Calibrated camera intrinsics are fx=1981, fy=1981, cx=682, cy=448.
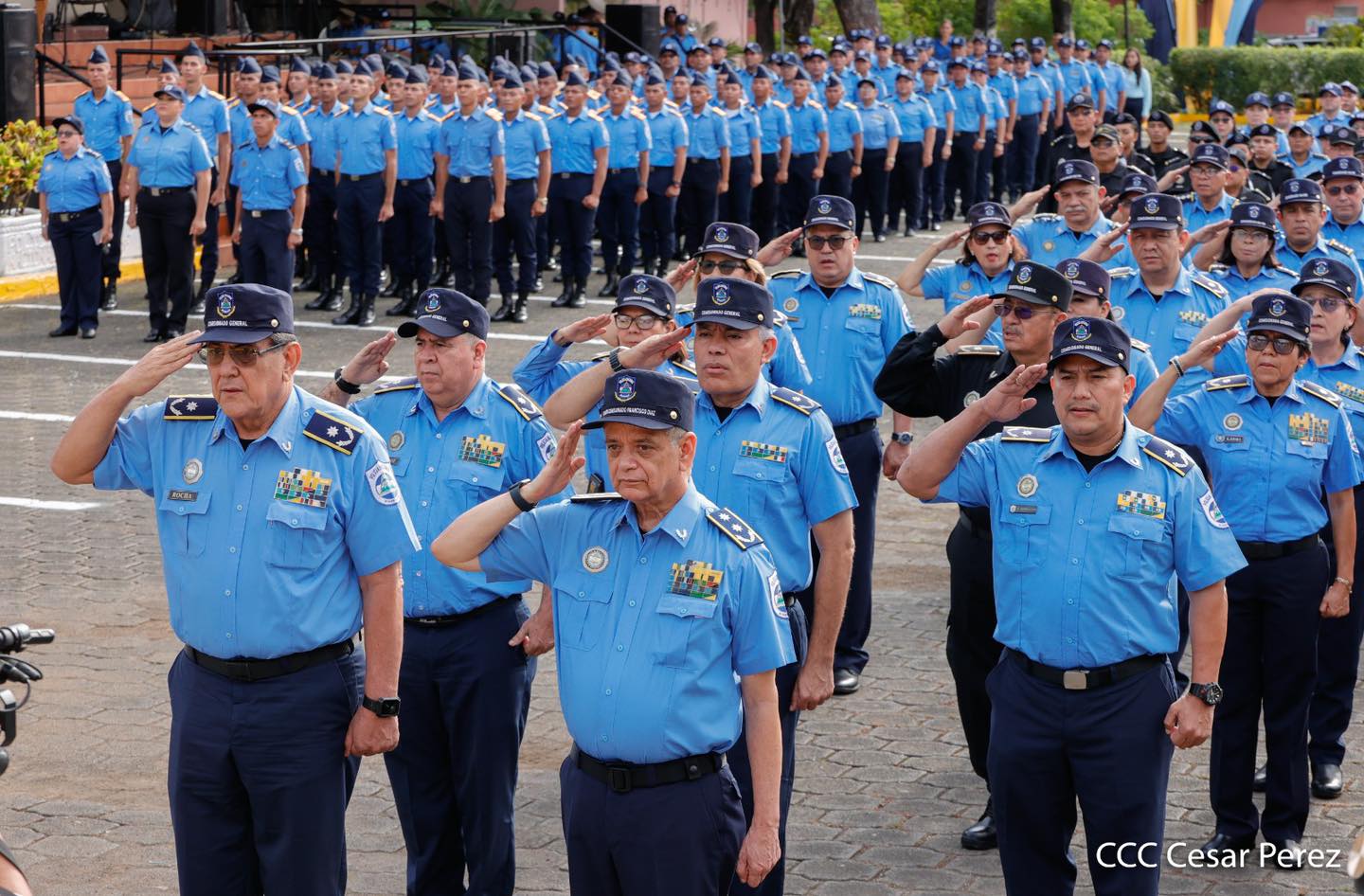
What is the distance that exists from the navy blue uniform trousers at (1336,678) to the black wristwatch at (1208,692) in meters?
2.35

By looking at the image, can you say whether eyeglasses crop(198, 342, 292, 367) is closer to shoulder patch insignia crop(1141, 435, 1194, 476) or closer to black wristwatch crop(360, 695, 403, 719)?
black wristwatch crop(360, 695, 403, 719)

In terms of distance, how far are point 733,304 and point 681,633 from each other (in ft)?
5.58

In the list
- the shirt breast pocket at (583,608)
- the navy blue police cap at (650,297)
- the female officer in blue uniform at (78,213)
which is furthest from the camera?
the female officer in blue uniform at (78,213)

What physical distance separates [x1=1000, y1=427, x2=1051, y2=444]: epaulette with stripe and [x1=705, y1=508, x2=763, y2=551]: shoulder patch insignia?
1.19 meters

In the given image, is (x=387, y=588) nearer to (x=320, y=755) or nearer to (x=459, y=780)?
(x=320, y=755)

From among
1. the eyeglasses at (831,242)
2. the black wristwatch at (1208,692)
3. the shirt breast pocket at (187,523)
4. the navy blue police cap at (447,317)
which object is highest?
the navy blue police cap at (447,317)

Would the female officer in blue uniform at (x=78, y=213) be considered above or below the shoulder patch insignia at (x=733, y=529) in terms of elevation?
below

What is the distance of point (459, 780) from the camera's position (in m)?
6.40

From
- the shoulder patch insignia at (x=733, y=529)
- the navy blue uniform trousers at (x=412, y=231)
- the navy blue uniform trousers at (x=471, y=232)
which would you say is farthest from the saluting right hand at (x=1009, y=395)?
the navy blue uniform trousers at (x=412, y=231)

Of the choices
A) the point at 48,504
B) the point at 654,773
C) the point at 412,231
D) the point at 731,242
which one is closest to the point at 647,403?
the point at 654,773

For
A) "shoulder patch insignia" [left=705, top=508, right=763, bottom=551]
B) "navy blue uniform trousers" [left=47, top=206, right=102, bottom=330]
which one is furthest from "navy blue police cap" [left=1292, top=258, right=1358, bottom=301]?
"navy blue uniform trousers" [left=47, top=206, right=102, bottom=330]

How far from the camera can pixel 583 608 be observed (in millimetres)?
5121

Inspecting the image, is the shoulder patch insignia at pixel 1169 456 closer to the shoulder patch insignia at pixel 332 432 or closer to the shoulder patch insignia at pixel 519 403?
the shoulder patch insignia at pixel 519 403

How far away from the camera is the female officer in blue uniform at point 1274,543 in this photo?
7.12 m
